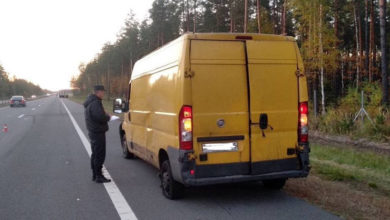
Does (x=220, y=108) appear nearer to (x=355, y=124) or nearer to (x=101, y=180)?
(x=101, y=180)

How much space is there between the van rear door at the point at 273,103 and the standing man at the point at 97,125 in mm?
A: 3002

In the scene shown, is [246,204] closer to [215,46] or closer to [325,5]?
[215,46]

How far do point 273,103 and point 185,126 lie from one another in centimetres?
138

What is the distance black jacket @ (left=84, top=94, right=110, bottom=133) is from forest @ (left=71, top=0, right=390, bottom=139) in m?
8.73

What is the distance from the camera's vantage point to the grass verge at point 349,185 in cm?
557

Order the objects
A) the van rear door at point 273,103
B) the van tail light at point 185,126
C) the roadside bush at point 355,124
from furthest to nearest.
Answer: the roadside bush at point 355,124
the van rear door at point 273,103
the van tail light at point 185,126

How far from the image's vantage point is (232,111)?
5.93 m

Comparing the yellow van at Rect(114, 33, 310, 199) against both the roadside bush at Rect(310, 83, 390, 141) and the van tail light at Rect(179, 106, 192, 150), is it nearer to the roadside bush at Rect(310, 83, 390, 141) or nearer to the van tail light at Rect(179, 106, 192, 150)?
the van tail light at Rect(179, 106, 192, 150)

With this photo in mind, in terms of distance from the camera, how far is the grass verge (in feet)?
18.3

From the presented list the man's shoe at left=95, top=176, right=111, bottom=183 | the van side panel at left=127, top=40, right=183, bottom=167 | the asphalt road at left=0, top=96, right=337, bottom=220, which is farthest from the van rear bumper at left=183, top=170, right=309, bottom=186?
the man's shoe at left=95, top=176, right=111, bottom=183

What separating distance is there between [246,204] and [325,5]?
69.4ft

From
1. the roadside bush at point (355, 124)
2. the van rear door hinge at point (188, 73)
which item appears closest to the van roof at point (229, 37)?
the van rear door hinge at point (188, 73)

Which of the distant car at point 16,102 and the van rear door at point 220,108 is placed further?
the distant car at point 16,102

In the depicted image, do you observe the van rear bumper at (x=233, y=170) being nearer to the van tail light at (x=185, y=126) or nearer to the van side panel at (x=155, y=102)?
the van tail light at (x=185, y=126)
